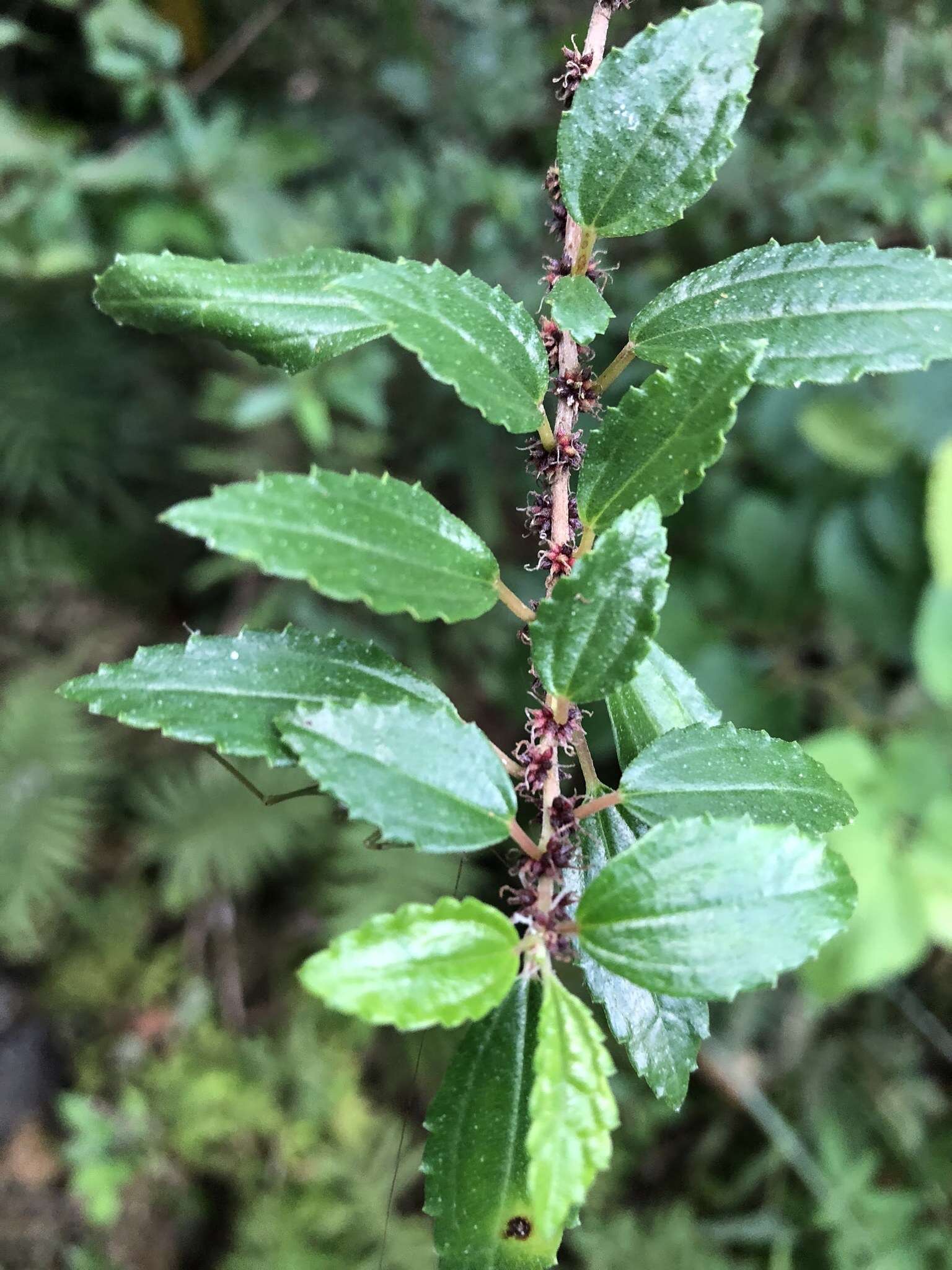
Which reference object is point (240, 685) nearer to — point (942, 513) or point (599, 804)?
point (599, 804)

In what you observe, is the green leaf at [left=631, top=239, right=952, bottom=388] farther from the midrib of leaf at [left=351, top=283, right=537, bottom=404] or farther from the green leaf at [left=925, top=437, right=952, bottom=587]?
the green leaf at [left=925, top=437, right=952, bottom=587]

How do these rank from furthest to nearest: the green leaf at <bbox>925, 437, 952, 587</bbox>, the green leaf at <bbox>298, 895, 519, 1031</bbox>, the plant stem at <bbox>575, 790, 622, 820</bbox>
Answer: the green leaf at <bbox>925, 437, 952, 587</bbox> → the plant stem at <bbox>575, 790, 622, 820</bbox> → the green leaf at <bbox>298, 895, 519, 1031</bbox>

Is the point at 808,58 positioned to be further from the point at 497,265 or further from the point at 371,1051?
the point at 371,1051

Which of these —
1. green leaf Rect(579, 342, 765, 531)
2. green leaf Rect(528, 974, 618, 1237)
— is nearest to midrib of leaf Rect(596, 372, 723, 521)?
green leaf Rect(579, 342, 765, 531)

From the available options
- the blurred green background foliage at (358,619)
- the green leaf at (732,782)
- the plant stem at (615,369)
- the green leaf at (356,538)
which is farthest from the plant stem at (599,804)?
the blurred green background foliage at (358,619)

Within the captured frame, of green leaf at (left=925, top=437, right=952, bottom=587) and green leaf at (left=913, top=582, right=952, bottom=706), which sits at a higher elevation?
green leaf at (left=925, top=437, right=952, bottom=587)

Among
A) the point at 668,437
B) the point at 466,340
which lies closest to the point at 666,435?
the point at 668,437

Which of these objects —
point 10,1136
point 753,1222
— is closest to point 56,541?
point 10,1136
